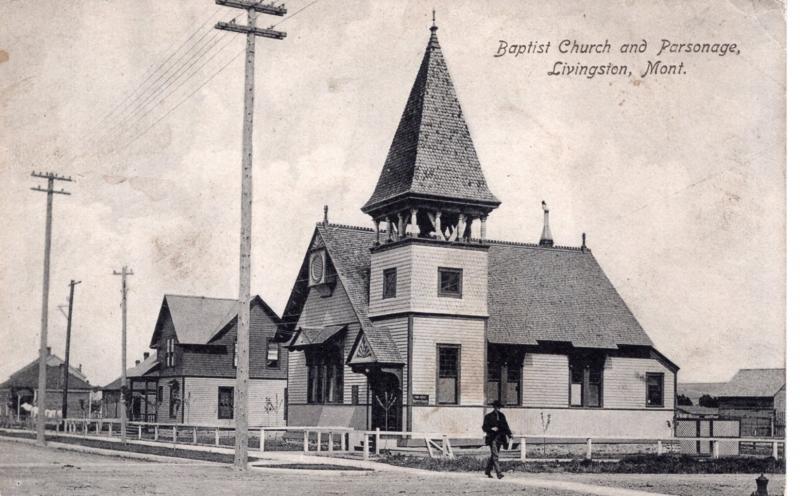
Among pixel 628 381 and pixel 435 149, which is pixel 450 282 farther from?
pixel 628 381

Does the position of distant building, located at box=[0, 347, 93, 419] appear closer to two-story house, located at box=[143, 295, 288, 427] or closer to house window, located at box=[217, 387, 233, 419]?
two-story house, located at box=[143, 295, 288, 427]

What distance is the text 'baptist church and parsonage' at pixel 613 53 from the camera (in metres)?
27.7

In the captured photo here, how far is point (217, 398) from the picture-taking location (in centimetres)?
6106

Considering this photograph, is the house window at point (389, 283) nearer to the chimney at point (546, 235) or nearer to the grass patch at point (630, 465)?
the grass patch at point (630, 465)

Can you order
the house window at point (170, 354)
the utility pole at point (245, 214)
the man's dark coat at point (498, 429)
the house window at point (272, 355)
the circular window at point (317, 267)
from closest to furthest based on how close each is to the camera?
the man's dark coat at point (498, 429) → the utility pole at point (245, 214) → the circular window at point (317, 267) → the house window at point (170, 354) → the house window at point (272, 355)

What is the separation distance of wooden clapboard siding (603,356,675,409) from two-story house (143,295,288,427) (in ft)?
78.7

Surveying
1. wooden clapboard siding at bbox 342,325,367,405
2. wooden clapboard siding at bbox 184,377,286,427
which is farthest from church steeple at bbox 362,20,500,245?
wooden clapboard siding at bbox 184,377,286,427

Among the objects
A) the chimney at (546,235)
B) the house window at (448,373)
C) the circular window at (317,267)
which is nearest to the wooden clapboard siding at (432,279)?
the house window at (448,373)

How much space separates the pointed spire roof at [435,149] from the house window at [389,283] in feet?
7.57

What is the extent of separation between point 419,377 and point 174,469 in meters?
11.6

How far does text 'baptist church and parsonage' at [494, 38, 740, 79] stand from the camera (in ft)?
90.8

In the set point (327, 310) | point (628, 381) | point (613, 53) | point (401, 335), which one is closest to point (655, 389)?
point (628, 381)

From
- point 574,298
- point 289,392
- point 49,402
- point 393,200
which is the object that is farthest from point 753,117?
point 49,402

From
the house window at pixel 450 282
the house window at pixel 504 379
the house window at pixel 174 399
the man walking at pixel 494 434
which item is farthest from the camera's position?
the house window at pixel 174 399
